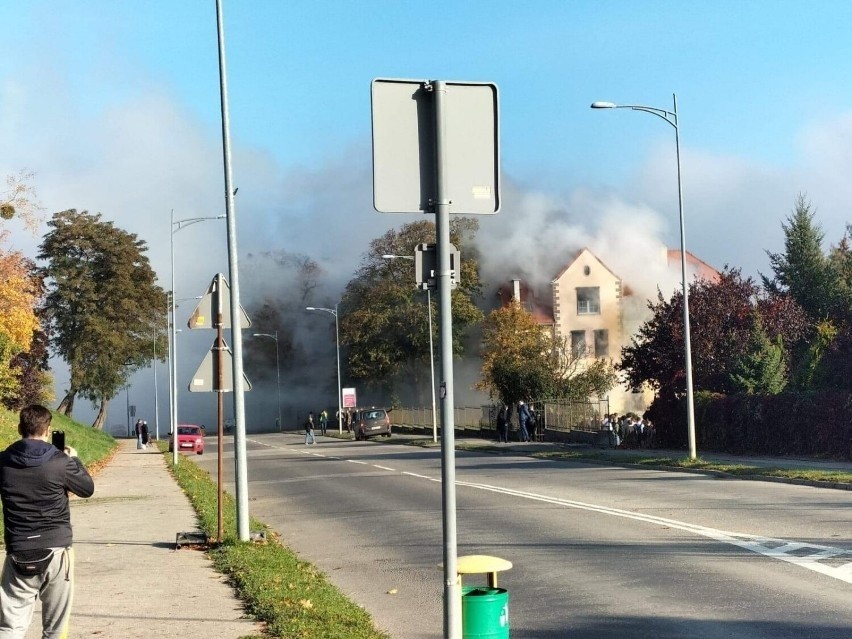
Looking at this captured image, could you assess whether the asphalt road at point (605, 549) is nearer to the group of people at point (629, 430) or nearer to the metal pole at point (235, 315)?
the metal pole at point (235, 315)

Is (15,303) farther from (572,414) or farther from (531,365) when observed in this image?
(531,365)

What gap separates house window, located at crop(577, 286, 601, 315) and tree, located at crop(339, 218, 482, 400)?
700 centimetres

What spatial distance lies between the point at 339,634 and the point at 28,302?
38.8m

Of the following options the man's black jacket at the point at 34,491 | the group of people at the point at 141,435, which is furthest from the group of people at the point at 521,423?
the man's black jacket at the point at 34,491

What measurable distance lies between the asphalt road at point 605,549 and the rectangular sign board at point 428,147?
394cm

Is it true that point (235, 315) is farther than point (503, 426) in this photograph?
No

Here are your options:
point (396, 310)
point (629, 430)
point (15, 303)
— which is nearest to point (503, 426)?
point (629, 430)

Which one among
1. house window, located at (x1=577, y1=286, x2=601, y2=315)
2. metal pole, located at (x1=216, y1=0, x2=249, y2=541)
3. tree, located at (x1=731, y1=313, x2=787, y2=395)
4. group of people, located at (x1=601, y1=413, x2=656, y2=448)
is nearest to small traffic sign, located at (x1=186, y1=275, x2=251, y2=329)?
metal pole, located at (x1=216, y1=0, x2=249, y2=541)

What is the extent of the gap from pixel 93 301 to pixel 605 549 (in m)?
65.1

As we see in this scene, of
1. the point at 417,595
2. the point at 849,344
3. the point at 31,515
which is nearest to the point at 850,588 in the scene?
the point at 417,595

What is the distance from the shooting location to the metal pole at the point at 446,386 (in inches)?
228

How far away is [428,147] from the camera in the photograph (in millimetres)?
5977

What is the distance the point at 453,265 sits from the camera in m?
6.02

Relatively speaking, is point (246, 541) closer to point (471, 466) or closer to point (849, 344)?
point (471, 466)
